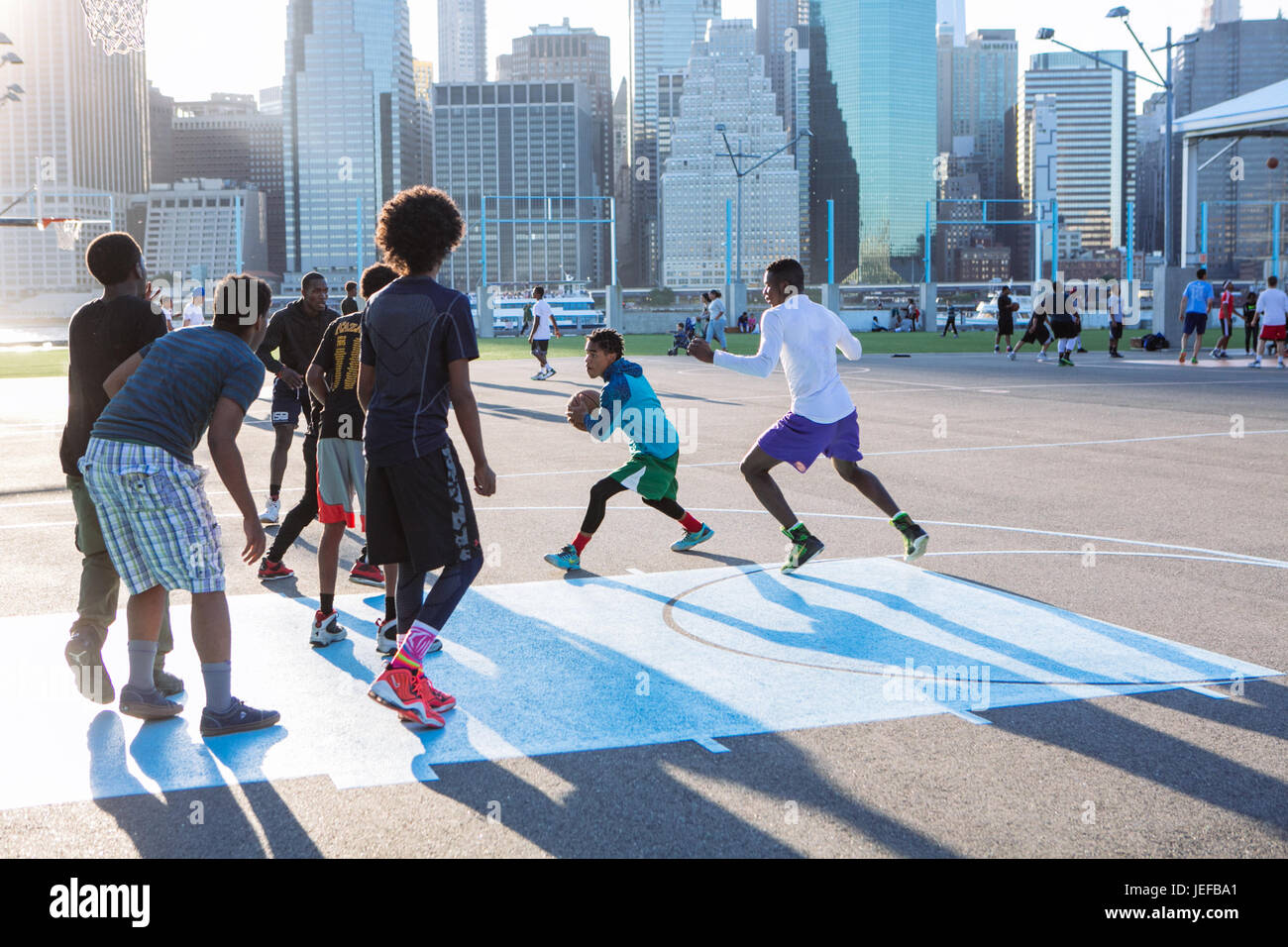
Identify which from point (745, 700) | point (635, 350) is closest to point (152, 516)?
point (745, 700)

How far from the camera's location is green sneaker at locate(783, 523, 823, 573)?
7.84 m

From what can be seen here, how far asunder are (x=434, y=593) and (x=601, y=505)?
10.4 ft

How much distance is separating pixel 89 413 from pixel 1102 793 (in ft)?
14.0

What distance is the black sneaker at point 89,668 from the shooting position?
17.9ft

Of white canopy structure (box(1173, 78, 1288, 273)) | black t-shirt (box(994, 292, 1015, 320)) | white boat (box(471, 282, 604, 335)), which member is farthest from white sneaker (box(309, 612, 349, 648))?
white boat (box(471, 282, 604, 335))

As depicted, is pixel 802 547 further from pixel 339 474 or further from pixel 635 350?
pixel 635 350

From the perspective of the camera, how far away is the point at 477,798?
4301 mm

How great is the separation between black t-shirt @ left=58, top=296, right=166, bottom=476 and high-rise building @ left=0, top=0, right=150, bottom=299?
103m

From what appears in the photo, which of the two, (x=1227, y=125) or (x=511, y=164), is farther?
(x=511, y=164)

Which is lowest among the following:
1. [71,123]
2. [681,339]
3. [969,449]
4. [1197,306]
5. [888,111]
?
[969,449]

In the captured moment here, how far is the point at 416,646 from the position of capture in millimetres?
5090

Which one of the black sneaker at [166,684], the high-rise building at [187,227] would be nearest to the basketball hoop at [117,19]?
the black sneaker at [166,684]
